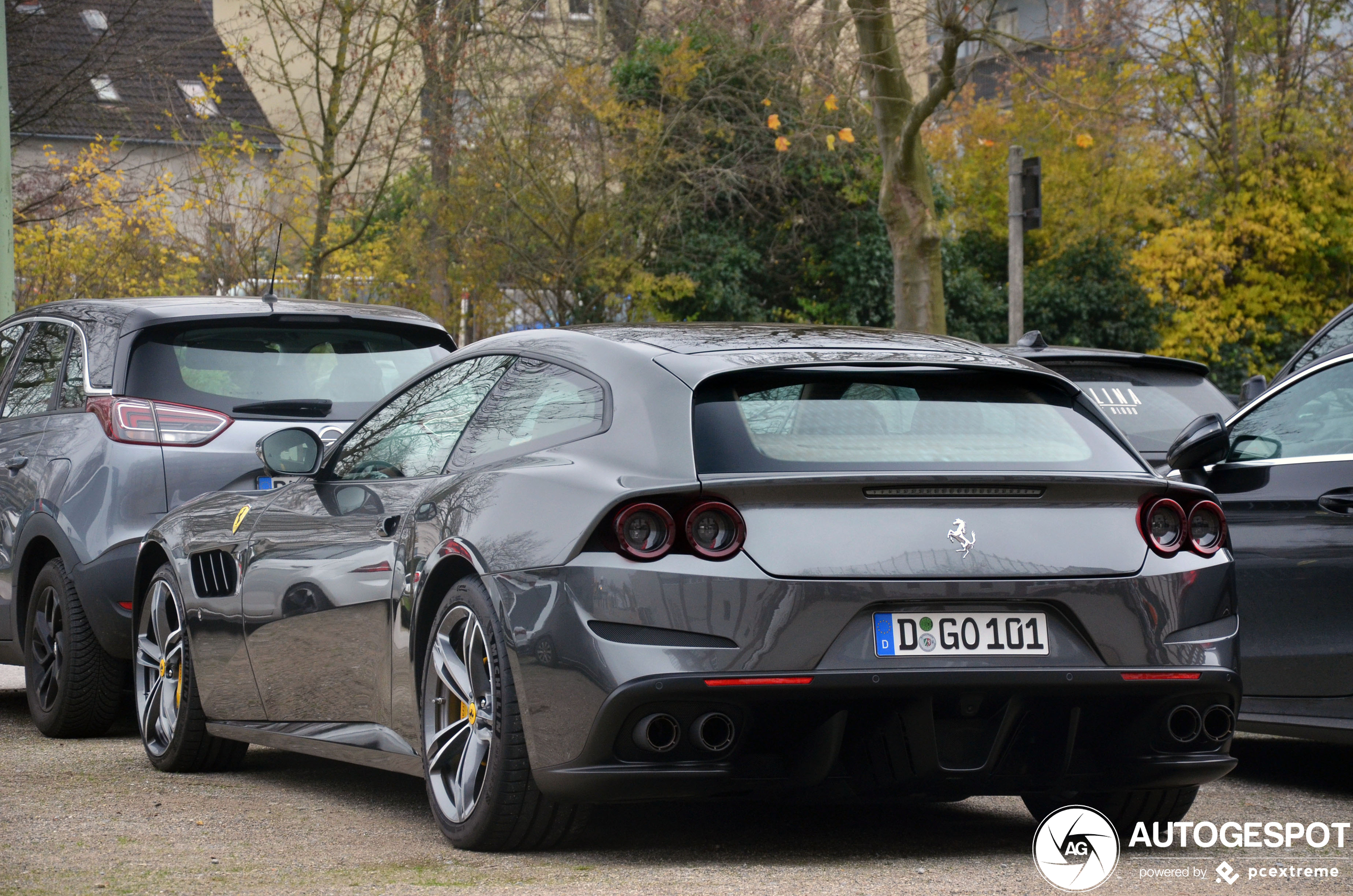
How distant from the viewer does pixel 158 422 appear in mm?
7859

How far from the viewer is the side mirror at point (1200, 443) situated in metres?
6.68

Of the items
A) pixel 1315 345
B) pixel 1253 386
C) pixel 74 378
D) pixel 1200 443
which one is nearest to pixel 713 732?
pixel 1200 443

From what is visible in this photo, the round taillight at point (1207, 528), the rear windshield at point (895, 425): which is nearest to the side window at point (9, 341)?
the rear windshield at point (895, 425)

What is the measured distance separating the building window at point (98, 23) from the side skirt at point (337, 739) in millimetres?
17733

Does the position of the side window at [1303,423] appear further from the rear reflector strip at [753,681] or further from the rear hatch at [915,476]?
the rear reflector strip at [753,681]

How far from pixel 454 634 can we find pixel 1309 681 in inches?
123

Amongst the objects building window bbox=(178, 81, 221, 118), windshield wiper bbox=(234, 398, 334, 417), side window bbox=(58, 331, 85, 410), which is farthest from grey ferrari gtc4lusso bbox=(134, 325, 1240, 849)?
building window bbox=(178, 81, 221, 118)

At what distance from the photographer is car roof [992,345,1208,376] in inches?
385

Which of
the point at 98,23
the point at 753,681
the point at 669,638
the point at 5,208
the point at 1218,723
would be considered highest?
the point at 98,23

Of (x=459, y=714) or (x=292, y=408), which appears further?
(x=292, y=408)

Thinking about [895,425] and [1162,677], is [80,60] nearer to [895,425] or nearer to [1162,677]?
[895,425]

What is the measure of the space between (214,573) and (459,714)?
199 centimetres

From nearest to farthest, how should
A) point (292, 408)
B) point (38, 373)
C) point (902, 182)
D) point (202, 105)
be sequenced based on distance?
point (292, 408) < point (38, 373) < point (902, 182) < point (202, 105)

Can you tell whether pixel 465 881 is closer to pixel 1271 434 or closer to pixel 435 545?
pixel 435 545
